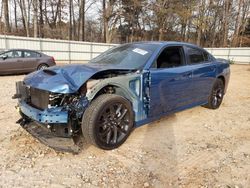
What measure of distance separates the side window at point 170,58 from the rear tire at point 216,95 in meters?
1.49

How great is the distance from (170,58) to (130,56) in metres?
0.78

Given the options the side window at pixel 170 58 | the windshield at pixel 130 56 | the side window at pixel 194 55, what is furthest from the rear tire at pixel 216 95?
the windshield at pixel 130 56

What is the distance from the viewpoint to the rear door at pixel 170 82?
12.5ft

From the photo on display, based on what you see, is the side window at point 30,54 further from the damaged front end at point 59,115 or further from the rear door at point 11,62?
the damaged front end at point 59,115

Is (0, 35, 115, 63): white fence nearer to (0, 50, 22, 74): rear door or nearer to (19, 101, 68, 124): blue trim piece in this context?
(0, 50, 22, 74): rear door

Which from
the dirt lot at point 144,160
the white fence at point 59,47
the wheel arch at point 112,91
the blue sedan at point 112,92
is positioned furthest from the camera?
the white fence at point 59,47

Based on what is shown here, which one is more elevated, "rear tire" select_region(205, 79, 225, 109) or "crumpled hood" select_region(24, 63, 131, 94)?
"crumpled hood" select_region(24, 63, 131, 94)

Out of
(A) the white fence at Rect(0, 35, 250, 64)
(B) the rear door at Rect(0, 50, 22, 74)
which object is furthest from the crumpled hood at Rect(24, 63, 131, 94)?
(A) the white fence at Rect(0, 35, 250, 64)

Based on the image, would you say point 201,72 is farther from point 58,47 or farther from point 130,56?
point 58,47

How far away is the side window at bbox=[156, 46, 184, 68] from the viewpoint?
4102 mm

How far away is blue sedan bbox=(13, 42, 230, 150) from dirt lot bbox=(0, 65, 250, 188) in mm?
275

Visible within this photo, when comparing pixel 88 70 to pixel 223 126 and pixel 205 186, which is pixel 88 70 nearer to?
pixel 205 186

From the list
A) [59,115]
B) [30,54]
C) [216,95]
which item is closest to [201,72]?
[216,95]

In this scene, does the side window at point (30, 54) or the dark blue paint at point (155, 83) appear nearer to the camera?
the dark blue paint at point (155, 83)
